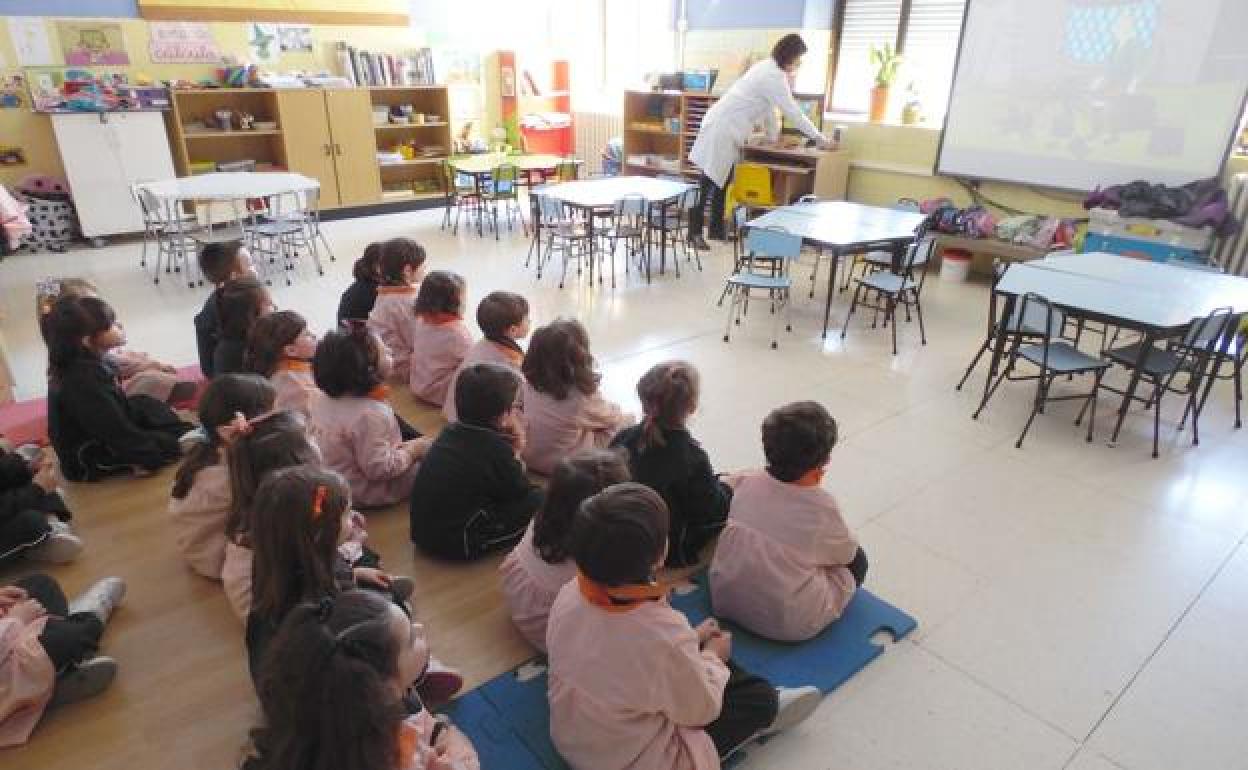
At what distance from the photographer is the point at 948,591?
2.61 meters

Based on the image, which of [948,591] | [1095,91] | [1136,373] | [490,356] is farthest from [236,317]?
[1095,91]

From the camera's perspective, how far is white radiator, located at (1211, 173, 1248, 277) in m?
5.05

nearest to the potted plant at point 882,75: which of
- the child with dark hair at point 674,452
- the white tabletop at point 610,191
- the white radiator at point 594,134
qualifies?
the white tabletop at point 610,191

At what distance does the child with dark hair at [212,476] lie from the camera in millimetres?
2229

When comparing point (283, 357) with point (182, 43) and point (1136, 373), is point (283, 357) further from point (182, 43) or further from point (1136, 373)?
point (182, 43)

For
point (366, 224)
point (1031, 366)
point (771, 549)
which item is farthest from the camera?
point (366, 224)

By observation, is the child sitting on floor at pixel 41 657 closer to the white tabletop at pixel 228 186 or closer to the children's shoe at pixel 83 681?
the children's shoe at pixel 83 681

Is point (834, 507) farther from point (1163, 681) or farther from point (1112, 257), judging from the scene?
point (1112, 257)

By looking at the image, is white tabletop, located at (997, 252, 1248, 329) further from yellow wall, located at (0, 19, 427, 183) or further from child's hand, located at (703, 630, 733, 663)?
yellow wall, located at (0, 19, 427, 183)

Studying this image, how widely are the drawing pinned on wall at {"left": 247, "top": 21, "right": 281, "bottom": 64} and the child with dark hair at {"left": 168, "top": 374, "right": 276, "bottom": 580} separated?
6.75 metres

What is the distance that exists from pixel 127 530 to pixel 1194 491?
4.40 metres

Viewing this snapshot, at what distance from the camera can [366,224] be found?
8.18 metres

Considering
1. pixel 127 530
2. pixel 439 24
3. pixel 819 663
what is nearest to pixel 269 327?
pixel 127 530

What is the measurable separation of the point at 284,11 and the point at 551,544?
307 inches
